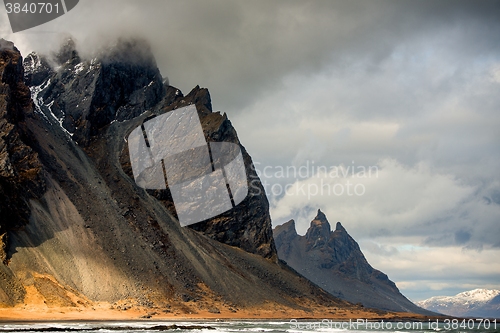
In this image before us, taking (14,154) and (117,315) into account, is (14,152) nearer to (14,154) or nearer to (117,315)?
(14,154)

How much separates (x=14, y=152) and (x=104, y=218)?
27304mm

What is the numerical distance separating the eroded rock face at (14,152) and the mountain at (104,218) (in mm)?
283

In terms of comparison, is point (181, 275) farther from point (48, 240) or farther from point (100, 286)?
point (48, 240)

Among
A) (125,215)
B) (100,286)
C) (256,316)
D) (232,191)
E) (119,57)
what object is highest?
(119,57)

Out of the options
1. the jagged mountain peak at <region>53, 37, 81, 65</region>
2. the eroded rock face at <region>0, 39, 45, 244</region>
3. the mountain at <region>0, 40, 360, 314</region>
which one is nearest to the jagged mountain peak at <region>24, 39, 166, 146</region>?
the jagged mountain peak at <region>53, 37, 81, 65</region>

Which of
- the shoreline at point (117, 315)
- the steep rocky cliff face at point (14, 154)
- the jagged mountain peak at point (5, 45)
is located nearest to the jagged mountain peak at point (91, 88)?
the steep rocky cliff face at point (14, 154)

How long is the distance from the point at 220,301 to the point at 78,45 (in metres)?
114

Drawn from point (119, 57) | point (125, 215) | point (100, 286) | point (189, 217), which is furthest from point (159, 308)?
point (119, 57)

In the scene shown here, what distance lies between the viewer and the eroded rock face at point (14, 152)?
104625 millimetres

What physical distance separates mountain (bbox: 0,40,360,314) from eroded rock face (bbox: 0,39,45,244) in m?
0.28

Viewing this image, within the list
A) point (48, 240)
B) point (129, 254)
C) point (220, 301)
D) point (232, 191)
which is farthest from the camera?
point (232, 191)

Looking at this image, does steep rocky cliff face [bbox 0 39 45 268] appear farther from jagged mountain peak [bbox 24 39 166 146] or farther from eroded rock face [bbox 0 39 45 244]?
jagged mountain peak [bbox 24 39 166 146]

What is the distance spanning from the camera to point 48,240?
108 m

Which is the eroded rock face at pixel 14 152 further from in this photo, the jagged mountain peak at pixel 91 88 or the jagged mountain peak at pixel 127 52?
the jagged mountain peak at pixel 127 52
